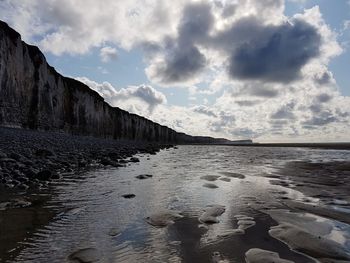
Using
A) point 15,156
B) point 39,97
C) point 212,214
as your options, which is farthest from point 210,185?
point 39,97

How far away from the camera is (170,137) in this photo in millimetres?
137125

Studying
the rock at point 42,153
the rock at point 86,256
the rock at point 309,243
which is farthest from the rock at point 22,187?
the rock at point 309,243

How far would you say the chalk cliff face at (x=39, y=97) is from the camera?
24922mm

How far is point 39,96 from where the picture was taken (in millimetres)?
31500

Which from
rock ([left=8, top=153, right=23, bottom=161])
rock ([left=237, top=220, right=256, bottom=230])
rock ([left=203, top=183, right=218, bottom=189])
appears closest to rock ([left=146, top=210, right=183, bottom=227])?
rock ([left=237, top=220, right=256, bottom=230])

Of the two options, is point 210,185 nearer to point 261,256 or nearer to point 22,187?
point 22,187

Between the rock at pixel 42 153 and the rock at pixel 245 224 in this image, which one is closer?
the rock at pixel 245 224

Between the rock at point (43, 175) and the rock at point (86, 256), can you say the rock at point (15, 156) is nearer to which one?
the rock at point (43, 175)

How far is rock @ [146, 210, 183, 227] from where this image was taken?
209 inches

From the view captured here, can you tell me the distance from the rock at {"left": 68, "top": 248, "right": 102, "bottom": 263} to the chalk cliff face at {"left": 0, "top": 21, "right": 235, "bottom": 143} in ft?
72.9

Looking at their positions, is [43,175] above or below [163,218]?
above

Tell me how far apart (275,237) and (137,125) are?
8203cm

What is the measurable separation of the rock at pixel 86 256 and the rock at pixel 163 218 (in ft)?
4.70

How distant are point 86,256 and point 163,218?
2.01 metres
